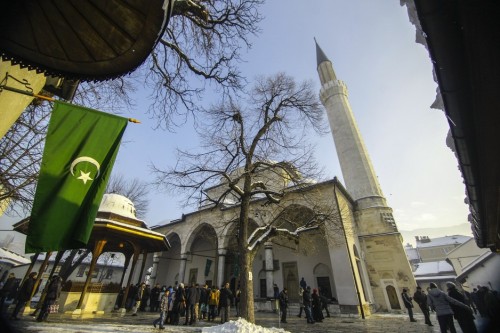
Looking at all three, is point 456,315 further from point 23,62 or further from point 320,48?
point 320,48

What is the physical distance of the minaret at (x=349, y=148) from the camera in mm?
18930

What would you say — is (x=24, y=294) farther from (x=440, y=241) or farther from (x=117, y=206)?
(x=440, y=241)

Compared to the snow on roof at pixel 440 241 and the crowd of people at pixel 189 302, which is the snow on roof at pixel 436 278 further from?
the crowd of people at pixel 189 302

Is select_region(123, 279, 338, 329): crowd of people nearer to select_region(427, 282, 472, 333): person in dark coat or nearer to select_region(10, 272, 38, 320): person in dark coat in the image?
select_region(10, 272, 38, 320): person in dark coat

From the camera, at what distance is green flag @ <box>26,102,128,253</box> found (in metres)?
2.56

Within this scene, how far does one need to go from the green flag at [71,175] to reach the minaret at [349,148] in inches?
755

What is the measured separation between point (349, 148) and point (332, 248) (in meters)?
10.6

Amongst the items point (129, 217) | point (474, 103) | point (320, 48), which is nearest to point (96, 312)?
point (129, 217)

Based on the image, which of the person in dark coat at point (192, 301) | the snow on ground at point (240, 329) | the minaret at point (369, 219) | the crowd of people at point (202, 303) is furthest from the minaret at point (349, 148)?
the snow on ground at point (240, 329)

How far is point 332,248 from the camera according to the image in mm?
13594

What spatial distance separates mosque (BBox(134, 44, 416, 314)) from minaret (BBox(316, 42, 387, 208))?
0.08 meters

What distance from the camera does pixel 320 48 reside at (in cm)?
2956

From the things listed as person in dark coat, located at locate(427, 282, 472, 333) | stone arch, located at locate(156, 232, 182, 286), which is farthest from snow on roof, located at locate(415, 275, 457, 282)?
person in dark coat, located at locate(427, 282, 472, 333)

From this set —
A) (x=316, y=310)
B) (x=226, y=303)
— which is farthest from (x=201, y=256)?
(x=316, y=310)
